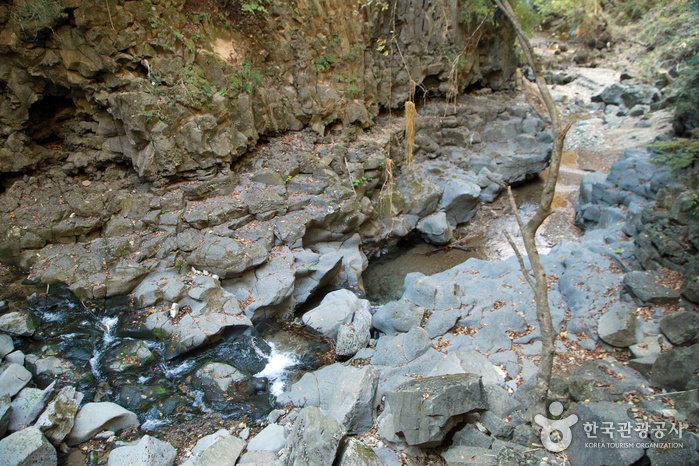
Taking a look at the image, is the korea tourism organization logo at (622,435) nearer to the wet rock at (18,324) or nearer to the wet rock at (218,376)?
the wet rock at (218,376)

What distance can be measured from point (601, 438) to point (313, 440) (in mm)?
2961

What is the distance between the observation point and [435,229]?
13.0m

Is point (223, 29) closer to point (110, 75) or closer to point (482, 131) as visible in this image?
point (110, 75)

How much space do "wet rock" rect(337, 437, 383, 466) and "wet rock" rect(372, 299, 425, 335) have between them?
359 centimetres

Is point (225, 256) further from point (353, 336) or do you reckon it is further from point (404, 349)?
point (404, 349)

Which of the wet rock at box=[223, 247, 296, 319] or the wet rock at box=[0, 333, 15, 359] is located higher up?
the wet rock at box=[0, 333, 15, 359]

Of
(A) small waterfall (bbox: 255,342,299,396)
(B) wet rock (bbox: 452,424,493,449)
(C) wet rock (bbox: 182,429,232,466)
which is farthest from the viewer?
(A) small waterfall (bbox: 255,342,299,396)

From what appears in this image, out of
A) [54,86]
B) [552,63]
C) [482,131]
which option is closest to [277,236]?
[54,86]

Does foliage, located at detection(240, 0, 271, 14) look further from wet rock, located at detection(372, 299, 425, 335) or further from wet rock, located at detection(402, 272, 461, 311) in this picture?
wet rock, located at detection(372, 299, 425, 335)

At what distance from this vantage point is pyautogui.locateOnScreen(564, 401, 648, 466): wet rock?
3.85 m

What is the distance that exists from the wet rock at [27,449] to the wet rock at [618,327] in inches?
331

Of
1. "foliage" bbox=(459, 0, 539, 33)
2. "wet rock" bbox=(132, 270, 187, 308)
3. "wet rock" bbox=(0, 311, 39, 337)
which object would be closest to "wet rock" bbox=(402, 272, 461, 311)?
"wet rock" bbox=(132, 270, 187, 308)

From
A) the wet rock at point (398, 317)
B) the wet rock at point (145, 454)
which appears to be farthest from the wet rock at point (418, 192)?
the wet rock at point (145, 454)

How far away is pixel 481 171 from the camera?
51.7 feet
